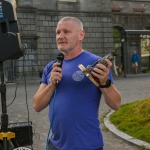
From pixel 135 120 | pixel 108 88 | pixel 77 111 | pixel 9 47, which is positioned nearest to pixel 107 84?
pixel 108 88

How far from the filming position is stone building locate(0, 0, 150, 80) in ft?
88.1

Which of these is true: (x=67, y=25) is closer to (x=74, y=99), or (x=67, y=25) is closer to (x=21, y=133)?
(x=74, y=99)

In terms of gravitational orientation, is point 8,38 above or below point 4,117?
above

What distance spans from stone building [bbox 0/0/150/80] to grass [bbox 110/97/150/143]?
15907 mm

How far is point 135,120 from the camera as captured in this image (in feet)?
27.9

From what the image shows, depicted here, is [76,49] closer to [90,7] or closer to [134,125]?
[134,125]

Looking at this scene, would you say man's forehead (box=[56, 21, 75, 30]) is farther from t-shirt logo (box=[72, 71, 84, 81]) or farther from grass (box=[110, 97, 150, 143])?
grass (box=[110, 97, 150, 143])

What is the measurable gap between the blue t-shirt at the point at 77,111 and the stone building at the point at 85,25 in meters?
21.7

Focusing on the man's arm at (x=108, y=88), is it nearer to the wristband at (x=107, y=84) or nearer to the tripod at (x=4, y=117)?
the wristband at (x=107, y=84)

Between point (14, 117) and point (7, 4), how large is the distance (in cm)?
700

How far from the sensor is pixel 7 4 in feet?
13.0

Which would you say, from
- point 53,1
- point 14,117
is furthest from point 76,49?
point 53,1

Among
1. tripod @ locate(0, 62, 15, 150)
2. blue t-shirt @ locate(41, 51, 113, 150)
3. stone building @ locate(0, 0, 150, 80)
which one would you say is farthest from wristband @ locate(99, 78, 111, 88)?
stone building @ locate(0, 0, 150, 80)

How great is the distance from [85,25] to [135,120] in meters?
21.7
